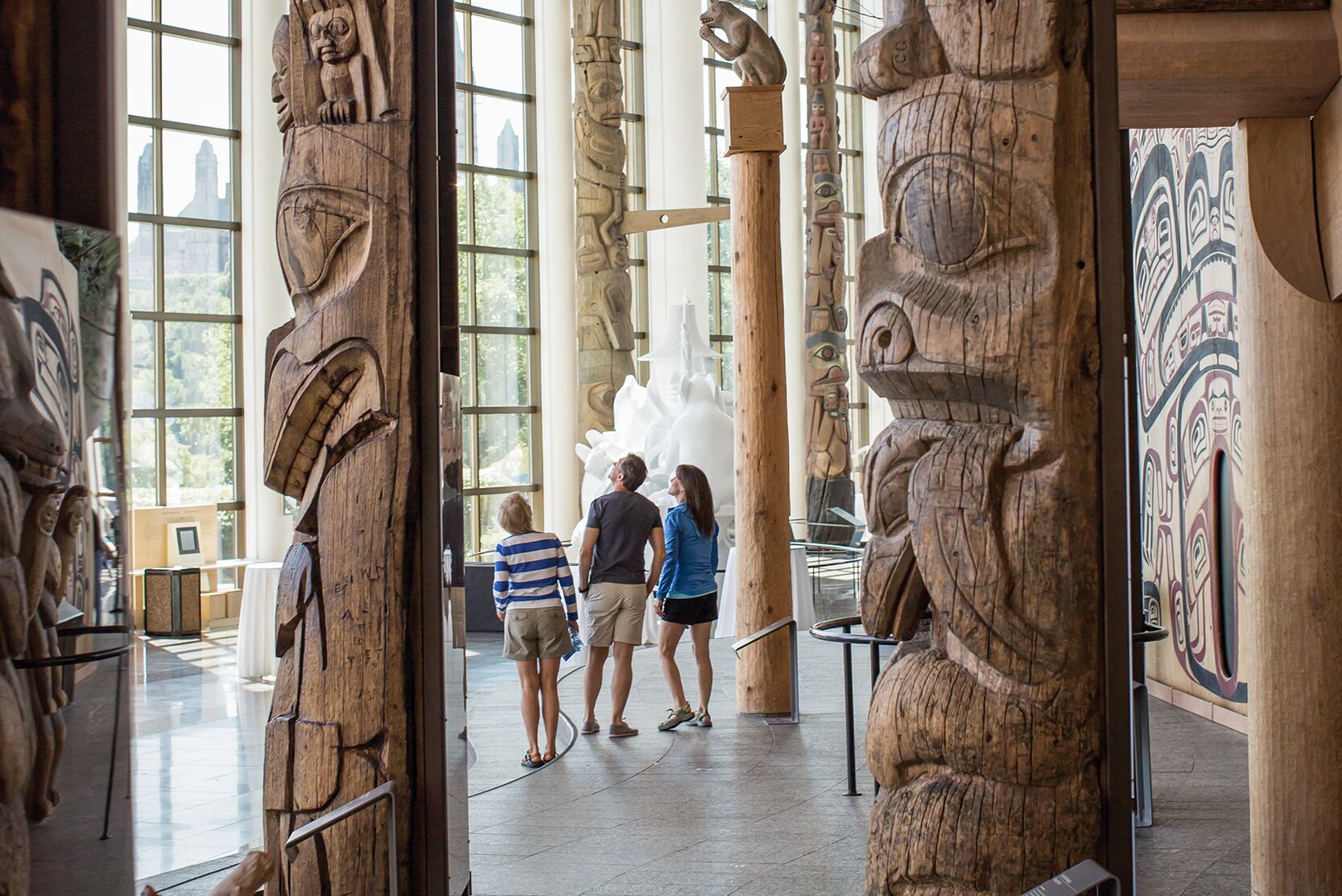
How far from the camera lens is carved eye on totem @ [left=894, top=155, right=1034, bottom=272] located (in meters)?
2.50

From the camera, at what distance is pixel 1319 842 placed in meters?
3.16

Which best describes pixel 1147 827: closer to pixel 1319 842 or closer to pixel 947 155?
pixel 1319 842

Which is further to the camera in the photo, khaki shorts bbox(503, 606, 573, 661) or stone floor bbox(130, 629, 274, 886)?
khaki shorts bbox(503, 606, 573, 661)

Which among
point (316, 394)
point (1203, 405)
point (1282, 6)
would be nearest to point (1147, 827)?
point (1203, 405)

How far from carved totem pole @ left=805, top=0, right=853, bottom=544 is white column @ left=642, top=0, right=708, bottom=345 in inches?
90.6

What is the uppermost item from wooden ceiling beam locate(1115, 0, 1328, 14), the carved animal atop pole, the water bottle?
the carved animal atop pole

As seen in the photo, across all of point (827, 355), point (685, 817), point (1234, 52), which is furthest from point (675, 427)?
point (1234, 52)

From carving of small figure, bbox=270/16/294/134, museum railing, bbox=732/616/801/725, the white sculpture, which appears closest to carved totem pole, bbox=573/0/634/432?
the white sculpture

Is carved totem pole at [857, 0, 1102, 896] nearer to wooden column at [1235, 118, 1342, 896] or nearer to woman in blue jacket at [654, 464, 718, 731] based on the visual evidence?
wooden column at [1235, 118, 1342, 896]

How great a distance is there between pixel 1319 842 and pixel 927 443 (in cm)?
164

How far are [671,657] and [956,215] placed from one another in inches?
177

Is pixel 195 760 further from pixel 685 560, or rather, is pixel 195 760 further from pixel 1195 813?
pixel 1195 813

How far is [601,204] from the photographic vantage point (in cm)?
1389

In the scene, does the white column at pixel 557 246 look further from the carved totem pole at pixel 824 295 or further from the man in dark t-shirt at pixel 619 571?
the man in dark t-shirt at pixel 619 571
